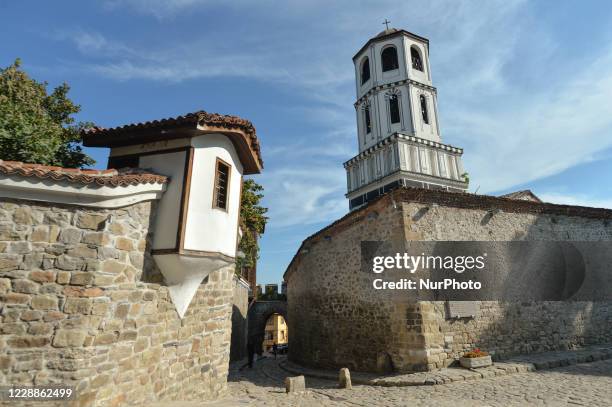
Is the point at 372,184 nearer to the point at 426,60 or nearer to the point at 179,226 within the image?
the point at 426,60

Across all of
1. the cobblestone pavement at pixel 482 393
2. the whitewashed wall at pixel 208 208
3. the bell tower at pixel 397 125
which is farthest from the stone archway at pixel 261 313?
the whitewashed wall at pixel 208 208

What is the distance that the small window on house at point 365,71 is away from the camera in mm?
24094

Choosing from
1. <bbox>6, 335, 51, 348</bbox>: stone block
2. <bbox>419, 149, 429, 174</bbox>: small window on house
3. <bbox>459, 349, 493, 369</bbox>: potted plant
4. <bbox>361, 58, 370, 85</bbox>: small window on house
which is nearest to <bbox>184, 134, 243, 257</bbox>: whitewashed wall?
<bbox>6, 335, 51, 348</bbox>: stone block

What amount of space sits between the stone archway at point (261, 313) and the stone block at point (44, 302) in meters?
21.7

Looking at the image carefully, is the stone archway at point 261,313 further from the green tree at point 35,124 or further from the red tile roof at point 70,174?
the red tile roof at point 70,174

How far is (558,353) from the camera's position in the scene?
36.2ft

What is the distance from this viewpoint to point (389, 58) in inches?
921

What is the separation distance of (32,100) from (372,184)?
1791cm

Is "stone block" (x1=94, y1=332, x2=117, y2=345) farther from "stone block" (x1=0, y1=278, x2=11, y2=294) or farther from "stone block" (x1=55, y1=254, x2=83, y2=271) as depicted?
"stone block" (x1=0, y1=278, x2=11, y2=294)

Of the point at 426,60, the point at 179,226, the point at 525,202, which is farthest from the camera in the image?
the point at 426,60

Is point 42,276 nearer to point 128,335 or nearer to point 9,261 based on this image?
point 9,261

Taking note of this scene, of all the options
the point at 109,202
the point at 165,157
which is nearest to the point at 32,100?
the point at 165,157

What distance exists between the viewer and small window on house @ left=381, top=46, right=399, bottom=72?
2311 cm

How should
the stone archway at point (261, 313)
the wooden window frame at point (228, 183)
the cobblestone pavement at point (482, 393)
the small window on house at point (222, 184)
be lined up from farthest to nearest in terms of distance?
the stone archway at point (261, 313) < the cobblestone pavement at point (482, 393) < the small window on house at point (222, 184) < the wooden window frame at point (228, 183)
